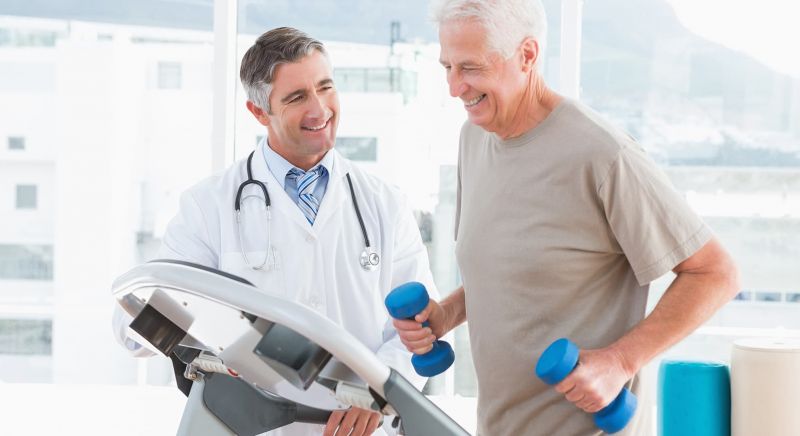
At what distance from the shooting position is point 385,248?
1968mm

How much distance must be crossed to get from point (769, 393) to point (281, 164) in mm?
1289

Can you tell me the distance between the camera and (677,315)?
1.32 metres

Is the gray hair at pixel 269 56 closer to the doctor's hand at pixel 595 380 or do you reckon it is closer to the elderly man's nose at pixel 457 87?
the elderly man's nose at pixel 457 87

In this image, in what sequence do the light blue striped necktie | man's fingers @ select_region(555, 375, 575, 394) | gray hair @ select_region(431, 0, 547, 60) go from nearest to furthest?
man's fingers @ select_region(555, 375, 575, 394) < gray hair @ select_region(431, 0, 547, 60) < the light blue striped necktie

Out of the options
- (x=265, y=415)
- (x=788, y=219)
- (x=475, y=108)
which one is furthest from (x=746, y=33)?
(x=265, y=415)

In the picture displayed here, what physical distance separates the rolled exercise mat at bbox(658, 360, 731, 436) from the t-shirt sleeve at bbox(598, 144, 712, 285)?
100 cm

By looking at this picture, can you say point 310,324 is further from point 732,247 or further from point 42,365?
point 42,365

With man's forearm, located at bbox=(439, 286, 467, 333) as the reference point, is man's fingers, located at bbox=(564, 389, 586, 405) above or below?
below

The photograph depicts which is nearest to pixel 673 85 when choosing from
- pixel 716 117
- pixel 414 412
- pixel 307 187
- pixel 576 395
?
pixel 716 117

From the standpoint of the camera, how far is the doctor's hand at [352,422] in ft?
5.04

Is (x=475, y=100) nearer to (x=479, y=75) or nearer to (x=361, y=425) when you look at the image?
(x=479, y=75)

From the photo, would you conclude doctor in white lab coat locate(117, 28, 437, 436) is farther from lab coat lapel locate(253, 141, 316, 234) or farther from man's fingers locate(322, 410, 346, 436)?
man's fingers locate(322, 410, 346, 436)

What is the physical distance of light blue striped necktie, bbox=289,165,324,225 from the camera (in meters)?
2.01

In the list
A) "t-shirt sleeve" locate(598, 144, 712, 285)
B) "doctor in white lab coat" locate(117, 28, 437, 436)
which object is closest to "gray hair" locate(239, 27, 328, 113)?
"doctor in white lab coat" locate(117, 28, 437, 436)
